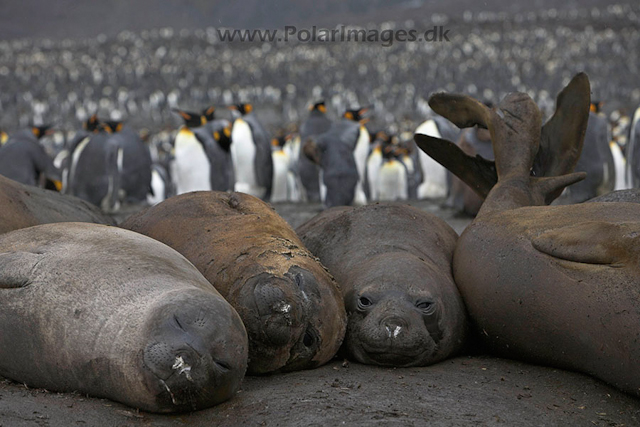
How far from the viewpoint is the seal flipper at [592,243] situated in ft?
10.7

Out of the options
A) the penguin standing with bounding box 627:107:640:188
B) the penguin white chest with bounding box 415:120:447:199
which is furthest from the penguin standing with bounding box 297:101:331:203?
the penguin standing with bounding box 627:107:640:188

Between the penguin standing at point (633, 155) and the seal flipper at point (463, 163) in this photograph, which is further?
the penguin standing at point (633, 155)

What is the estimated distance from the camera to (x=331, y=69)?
5091 centimetres

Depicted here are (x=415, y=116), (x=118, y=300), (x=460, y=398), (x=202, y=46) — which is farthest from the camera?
(x=202, y=46)

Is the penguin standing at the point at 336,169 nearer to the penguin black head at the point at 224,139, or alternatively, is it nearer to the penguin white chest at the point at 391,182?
the penguin black head at the point at 224,139

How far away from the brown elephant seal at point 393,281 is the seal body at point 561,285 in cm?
20

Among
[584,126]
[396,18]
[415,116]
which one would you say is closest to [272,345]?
[584,126]

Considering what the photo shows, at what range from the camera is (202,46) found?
59.8m

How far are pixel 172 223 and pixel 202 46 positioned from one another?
189 feet

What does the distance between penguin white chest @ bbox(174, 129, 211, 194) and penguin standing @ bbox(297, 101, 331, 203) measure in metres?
2.72

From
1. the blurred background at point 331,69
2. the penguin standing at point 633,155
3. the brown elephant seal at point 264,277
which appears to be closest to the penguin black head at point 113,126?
the penguin standing at point 633,155

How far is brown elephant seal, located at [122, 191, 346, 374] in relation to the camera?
3.27 meters

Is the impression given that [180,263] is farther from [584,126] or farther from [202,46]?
[202,46]

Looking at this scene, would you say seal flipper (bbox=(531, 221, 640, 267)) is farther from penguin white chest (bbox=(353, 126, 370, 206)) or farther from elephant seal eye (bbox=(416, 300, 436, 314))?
penguin white chest (bbox=(353, 126, 370, 206))
